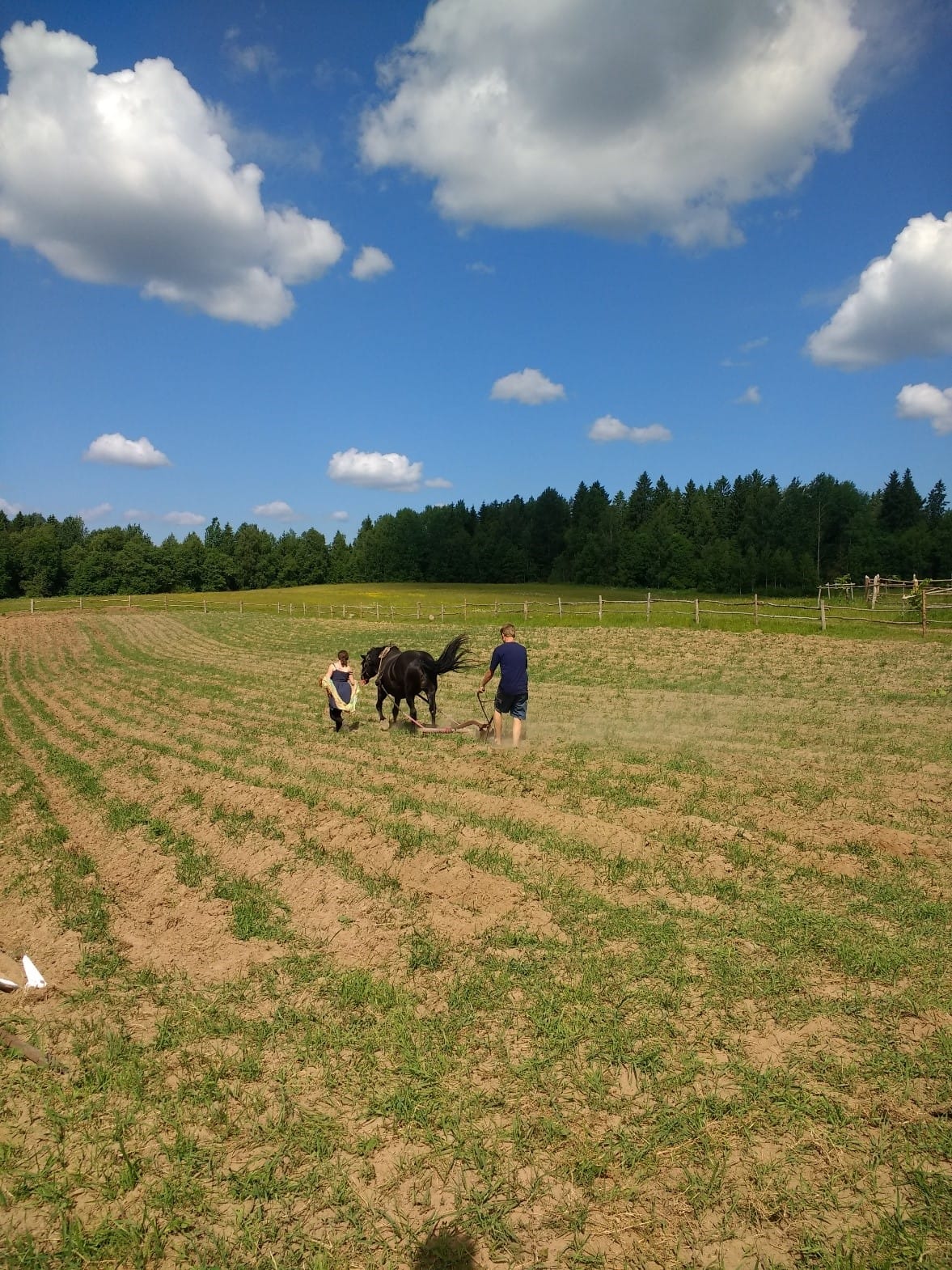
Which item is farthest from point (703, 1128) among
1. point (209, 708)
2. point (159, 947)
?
point (209, 708)

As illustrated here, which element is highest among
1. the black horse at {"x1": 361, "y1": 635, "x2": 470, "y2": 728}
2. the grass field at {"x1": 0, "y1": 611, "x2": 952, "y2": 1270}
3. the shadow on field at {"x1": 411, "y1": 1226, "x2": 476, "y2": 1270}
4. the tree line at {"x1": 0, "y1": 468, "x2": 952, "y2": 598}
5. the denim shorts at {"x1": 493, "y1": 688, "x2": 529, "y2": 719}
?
the tree line at {"x1": 0, "y1": 468, "x2": 952, "y2": 598}

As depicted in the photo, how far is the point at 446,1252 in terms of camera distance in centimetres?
317

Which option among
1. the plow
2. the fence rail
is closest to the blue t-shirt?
the plow

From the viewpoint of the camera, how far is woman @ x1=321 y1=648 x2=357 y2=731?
13250 mm

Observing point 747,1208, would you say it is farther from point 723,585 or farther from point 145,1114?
point 723,585

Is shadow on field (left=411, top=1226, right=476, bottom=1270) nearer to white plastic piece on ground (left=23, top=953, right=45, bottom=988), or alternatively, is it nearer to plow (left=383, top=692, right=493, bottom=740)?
white plastic piece on ground (left=23, top=953, right=45, bottom=988)

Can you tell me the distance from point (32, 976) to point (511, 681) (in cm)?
780

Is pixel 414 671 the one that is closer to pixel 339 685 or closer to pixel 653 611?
pixel 339 685

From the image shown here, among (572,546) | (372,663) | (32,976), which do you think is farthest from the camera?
(572,546)

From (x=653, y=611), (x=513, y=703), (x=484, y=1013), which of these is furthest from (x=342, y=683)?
(x=653, y=611)

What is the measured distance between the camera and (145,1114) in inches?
160

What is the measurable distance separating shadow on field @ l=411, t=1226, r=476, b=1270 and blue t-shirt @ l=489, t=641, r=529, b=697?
8.64 m

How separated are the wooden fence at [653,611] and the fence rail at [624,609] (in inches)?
1.5

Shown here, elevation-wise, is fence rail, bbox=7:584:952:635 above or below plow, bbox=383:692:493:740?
above
